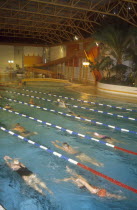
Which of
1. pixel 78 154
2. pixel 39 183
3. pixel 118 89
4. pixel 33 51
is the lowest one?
pixel 39 183

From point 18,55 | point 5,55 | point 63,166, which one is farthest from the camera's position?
point 18,55

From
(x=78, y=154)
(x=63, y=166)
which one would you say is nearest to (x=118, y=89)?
(x=78, y=154)

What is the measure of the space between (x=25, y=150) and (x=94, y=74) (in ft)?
59.4

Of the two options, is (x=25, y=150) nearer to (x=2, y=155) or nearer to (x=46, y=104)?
(x=2, y=155)

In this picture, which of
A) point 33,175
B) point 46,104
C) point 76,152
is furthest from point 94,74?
point 33,175

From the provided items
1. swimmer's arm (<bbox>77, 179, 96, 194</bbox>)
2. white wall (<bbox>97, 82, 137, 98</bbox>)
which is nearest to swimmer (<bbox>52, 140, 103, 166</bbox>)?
swimmer's arm (<bbox>77, 179, 96, 194</bbox>)

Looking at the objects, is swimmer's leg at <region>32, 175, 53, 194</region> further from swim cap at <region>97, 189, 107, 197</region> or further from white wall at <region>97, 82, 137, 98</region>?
white wall at <region>97, 82, 137, 98</region>

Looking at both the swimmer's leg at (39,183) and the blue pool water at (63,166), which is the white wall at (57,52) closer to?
the blue pool water at (63,166)

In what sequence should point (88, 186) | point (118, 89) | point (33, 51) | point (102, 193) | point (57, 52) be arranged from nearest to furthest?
point (102, 193) → point (88, 186) → point (118, 89) → point (57, 52) → point (33, 51)

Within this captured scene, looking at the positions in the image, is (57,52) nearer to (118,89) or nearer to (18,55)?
(18,55)

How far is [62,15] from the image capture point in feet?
69.1

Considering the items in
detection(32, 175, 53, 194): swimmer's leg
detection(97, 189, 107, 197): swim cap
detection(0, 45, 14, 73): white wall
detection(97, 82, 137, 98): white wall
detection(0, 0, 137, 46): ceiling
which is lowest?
detection(32, 175, 53, 194): swimmer's leg

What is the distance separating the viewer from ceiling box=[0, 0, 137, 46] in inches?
645

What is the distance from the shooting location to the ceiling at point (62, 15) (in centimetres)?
1639
